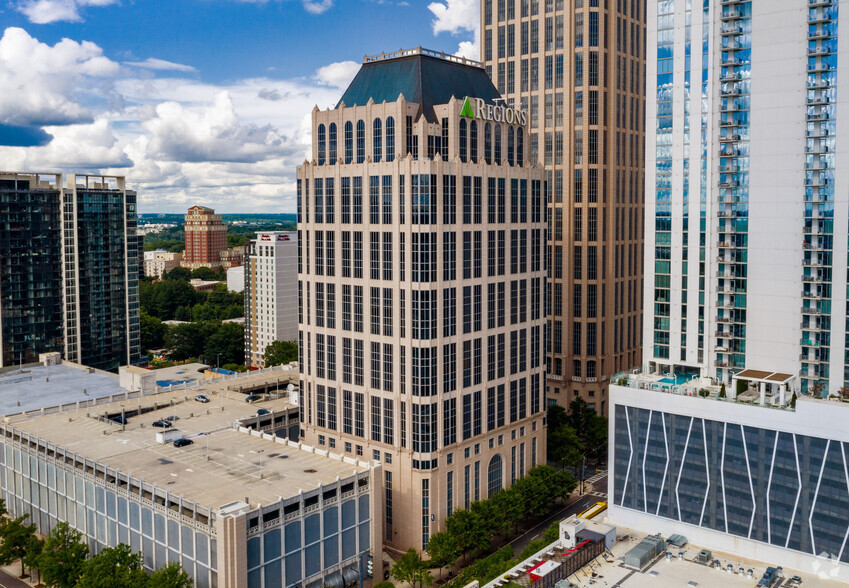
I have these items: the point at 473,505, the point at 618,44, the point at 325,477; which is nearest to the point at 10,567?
the point at 325,477

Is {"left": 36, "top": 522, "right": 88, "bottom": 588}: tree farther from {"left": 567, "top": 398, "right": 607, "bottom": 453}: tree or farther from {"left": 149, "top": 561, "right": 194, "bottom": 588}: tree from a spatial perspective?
{"left": 567, "top": 398, "right": 607, "bottom": 453}: tree

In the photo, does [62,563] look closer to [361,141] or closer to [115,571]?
[115,571]

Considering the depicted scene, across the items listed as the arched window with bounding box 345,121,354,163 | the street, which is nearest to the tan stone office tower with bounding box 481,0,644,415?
the street

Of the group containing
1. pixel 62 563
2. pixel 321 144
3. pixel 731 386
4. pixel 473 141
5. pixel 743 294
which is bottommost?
pixel 62 563

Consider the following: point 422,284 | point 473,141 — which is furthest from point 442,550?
point 473,141

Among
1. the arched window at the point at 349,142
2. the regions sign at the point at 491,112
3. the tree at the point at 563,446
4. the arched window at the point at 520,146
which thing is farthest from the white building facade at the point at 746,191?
the arched window at the point at 349,142

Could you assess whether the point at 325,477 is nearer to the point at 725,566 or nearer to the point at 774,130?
the point at 725,566

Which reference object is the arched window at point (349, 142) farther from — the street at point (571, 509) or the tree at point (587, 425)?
the tree at point (587, 425)
